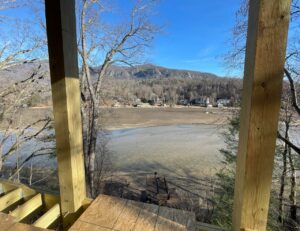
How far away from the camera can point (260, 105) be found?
78 centimetres

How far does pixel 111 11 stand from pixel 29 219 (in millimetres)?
7191

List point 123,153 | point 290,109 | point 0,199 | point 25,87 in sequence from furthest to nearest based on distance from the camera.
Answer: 1. point 123,153
2. point 290,109
3. point 25,87
4. point 0,199

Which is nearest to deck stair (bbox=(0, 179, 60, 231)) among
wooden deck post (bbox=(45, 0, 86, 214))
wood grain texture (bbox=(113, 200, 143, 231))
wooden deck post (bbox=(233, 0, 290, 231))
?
wooden deck post (bbox=(45, 0, 86, 214))

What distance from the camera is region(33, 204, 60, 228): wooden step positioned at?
47.8 inches

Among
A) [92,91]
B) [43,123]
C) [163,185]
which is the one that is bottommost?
[163,185]

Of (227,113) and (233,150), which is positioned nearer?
(227,113)

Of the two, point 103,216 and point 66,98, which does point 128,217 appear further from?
point 66,98

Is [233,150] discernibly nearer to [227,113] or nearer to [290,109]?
[227,113]

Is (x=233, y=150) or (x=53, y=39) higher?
(x=53, y=39)

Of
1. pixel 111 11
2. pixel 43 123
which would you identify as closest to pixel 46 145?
pixel 43 123

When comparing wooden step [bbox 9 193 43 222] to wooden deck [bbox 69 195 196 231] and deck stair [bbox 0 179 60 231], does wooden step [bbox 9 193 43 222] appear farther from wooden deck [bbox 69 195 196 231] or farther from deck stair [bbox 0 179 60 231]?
wooden deck [bbox 69 195 196 231]

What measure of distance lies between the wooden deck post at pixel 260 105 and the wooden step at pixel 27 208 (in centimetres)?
128

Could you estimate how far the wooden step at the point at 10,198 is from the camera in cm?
140

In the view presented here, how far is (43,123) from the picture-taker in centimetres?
824
